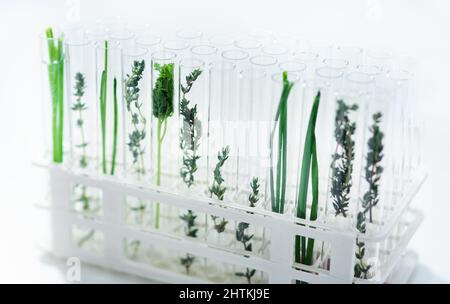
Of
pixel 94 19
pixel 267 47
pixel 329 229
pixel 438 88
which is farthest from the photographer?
pixel 438 88

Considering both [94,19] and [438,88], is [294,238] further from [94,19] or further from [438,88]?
[438,88]

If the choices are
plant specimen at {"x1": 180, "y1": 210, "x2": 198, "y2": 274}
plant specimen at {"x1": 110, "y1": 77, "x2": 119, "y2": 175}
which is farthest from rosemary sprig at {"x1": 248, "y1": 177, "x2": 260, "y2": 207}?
plant specimen at {"x1": 110, "y1": 77, "x2": 119, "y2": 175}

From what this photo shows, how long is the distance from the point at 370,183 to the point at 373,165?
0.03 meters

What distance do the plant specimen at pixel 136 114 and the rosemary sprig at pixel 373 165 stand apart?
36cm

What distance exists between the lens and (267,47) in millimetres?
1287

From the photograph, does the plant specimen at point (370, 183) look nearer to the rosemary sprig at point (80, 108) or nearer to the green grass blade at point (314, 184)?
the green grass blade at point (314, 184)

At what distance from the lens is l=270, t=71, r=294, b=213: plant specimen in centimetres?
115

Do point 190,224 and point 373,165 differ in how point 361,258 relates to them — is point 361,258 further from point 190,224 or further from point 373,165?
point 190,224

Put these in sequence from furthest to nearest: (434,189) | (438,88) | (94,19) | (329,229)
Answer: (438,88) < (434,189) < (94,19) < (329,229)

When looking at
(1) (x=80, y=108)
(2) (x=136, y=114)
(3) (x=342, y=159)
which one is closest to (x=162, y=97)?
(2) (x=136, y=114)

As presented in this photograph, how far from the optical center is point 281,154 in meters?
1.18

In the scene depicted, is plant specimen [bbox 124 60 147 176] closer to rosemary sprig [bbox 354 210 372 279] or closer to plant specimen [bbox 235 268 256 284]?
plant specimen [bbox 235 268 256 284]
